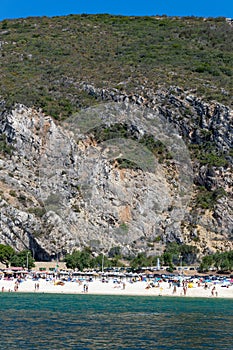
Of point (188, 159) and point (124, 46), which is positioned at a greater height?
point (124, 46)

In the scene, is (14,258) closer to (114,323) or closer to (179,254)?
(179,254)

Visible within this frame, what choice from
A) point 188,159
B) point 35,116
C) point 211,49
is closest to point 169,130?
point 188,159

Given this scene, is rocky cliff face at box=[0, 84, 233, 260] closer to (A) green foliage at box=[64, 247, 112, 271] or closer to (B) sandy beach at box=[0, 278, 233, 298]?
(A) green foliage at box=[64, 247, 112, 271]

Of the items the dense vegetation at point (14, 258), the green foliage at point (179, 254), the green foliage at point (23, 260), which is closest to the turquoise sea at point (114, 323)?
the green foliage at point (23, 260)

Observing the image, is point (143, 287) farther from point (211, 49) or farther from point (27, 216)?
point (211, 49)

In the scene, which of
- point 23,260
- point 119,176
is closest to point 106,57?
point 119,176

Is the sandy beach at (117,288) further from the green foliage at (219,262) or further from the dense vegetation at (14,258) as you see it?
the green foliage at (219,262)
